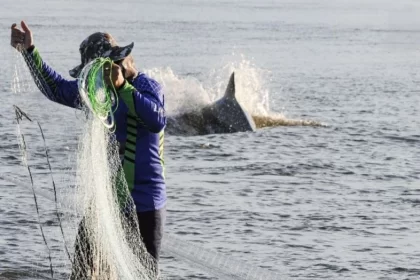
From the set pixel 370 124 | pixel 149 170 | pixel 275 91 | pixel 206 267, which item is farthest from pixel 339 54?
pixel 149 170

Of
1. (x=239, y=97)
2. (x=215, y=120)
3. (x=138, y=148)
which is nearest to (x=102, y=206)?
(x=138, y=148)

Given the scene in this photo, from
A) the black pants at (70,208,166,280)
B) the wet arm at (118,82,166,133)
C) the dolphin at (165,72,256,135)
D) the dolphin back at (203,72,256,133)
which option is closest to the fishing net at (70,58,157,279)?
the black pants at (70,208,166,280)

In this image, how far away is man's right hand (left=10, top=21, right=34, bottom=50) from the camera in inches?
289

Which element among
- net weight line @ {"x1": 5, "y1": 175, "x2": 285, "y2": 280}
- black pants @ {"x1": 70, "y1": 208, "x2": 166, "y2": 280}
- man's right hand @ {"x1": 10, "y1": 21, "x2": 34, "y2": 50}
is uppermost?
man's right hand @ {"x1": 10, "y1": 21, "x2": 34, "y2": 50}

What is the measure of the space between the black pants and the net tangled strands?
617mm

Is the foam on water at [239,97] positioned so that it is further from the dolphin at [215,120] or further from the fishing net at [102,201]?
the fishing net at [102,201]

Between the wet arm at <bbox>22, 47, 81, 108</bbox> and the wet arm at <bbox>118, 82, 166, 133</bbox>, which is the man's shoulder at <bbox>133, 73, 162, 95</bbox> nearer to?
the wet arm at <bbox>118, 82, 166, 133</bbox>

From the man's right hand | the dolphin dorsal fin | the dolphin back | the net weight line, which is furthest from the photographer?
the dolphin dorsal fin

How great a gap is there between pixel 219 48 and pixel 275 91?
43.9 feet

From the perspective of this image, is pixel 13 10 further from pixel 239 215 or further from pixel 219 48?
pixel 239 215

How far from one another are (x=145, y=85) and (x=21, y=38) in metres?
0.86

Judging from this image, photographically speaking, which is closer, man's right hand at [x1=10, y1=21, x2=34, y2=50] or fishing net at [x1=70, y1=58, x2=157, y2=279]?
fishing net at [x1=70, y1=58, x2=157, y2=279]

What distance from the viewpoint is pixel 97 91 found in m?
6.96

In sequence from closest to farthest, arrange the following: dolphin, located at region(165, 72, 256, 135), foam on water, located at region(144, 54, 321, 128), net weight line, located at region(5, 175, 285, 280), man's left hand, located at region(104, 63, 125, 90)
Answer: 1. man's left hand, located at region(104, 63, 125, 90)
2. net weight line, located at region(5, 175, 285, 280)
3. dolphin, located at region(165, 72, 256, 135)
4. foam on water, located at region(144, 54, 321, 128)
